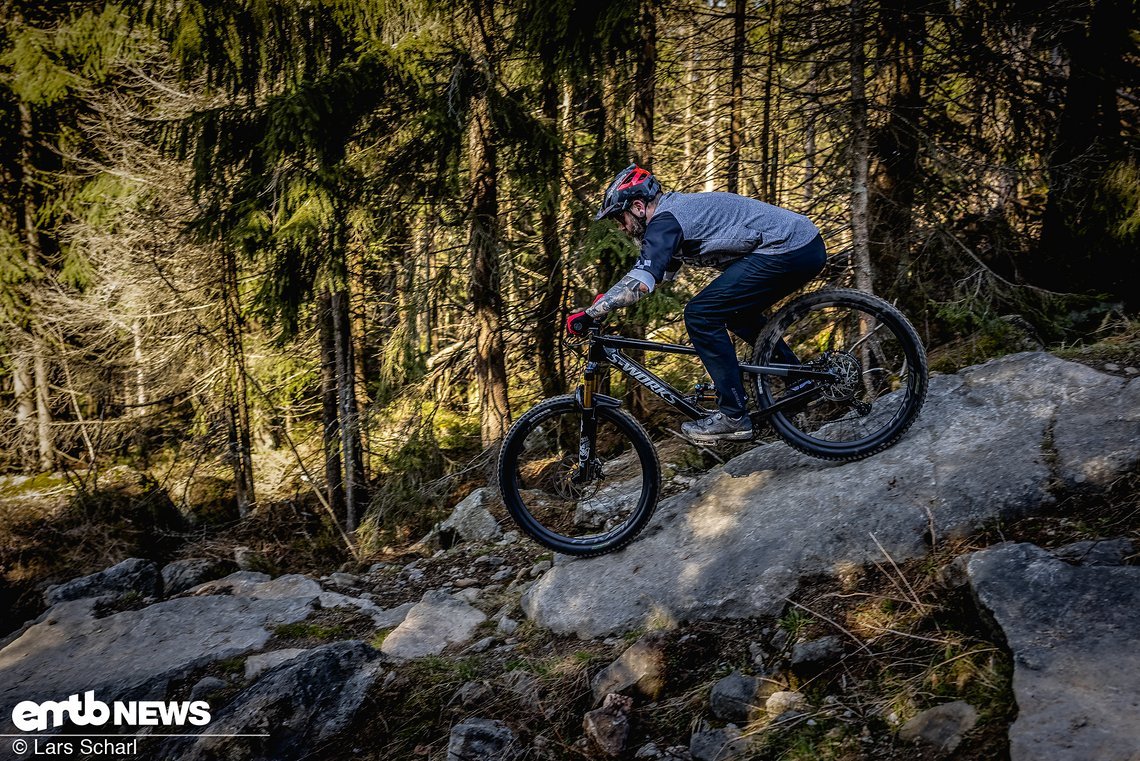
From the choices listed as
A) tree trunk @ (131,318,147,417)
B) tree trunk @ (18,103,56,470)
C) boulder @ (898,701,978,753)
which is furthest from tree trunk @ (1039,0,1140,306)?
tree trunk @ (18,103,56,470)

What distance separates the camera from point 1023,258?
746cm

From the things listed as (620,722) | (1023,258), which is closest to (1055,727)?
(620,722)

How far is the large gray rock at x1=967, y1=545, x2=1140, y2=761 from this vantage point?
7.39 feet

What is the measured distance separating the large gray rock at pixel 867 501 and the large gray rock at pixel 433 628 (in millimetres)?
483

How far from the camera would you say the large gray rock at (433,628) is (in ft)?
15.3

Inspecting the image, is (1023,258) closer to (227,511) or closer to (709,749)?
(709,749)

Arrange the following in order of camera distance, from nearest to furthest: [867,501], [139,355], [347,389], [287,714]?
[287,714], [867,501], [347,389], [139,355]

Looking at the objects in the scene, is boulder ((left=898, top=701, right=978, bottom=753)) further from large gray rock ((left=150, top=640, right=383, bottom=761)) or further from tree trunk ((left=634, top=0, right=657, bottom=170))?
tree trunk ((left=634, top=0, right=657, bottom=170))

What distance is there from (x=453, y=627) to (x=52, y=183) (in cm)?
1494

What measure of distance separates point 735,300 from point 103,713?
5.02 metres

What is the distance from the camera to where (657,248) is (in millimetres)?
4281

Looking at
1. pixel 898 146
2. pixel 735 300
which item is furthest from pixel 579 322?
pixel 898 146

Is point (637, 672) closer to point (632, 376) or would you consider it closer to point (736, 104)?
point (632, 376)

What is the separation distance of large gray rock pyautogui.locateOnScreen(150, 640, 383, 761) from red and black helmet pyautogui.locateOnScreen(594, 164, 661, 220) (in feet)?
10.7
